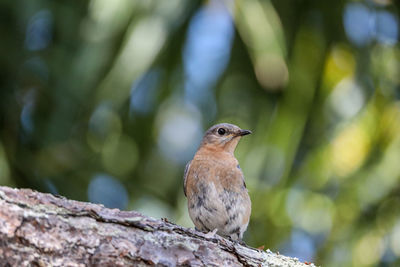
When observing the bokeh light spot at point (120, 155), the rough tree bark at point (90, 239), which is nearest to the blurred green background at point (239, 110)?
the bokeh light spot at point (120, 155)

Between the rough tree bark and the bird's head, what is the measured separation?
2.21m

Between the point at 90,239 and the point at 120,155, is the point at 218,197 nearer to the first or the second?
the point at 90,239

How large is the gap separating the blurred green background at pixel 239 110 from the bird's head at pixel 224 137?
1073mm

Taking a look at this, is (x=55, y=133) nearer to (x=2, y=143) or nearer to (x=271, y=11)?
(x=2, y=143)

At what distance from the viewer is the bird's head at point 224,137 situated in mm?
5641

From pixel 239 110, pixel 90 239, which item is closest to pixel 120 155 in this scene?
pixel 239 110

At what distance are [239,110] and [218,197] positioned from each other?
8.39 feet

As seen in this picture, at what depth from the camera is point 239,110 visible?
730cm

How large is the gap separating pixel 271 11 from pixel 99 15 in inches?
79.2

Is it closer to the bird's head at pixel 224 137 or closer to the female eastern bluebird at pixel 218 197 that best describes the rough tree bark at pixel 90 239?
the female eastern bluebird at pixel 218 197

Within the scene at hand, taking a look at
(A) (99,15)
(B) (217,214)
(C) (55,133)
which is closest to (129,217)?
(B) (217,214)

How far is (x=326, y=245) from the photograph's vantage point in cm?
648

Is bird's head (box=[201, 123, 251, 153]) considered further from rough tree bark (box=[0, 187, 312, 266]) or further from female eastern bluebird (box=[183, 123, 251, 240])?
rough tree bark (box=[0, 187, 312, 266])

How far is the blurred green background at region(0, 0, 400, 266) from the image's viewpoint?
6.58 meters
